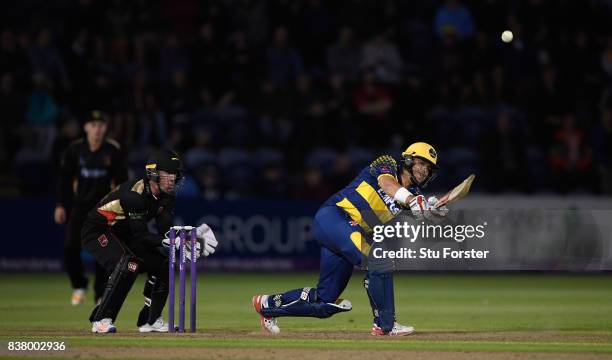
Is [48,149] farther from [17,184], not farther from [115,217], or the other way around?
[115,217]

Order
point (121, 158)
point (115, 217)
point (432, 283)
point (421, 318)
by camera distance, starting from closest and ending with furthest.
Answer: point (115, 217) < point (421, 318) < point (121, 158) < point (432, 283)

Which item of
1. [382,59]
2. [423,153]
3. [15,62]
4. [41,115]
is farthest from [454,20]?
[423,153]

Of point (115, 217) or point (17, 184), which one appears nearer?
point (115, 217)

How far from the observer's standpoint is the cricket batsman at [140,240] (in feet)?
42.0

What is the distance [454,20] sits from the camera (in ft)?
88.5

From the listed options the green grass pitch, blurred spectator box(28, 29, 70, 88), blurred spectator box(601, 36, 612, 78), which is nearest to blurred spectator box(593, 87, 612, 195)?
blurred spectator box(601, 36, 612, 78)

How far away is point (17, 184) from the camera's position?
23.6 m

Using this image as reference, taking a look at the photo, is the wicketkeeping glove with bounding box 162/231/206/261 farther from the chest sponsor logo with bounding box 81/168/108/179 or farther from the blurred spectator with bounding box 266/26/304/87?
the blurred spectator with bounding box 266/26/304/87

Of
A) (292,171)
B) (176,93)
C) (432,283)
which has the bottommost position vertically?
(432,283)

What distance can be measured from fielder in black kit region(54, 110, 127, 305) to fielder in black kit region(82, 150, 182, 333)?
11.3 ft

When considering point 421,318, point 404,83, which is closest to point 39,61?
point 404,83

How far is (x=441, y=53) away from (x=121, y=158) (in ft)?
36.8

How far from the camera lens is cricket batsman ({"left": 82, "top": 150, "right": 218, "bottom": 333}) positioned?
504 inches

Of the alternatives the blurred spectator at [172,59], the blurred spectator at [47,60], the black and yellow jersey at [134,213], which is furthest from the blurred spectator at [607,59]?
the black and yellow jersey at [134,213]
